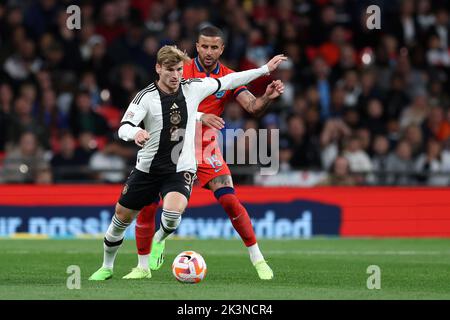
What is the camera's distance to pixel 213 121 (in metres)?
10.9

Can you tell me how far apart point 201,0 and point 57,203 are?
5972 mm

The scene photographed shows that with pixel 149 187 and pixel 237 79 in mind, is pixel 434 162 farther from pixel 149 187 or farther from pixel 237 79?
pixel 149 187

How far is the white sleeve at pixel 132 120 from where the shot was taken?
32.8ft

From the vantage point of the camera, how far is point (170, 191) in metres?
10.5

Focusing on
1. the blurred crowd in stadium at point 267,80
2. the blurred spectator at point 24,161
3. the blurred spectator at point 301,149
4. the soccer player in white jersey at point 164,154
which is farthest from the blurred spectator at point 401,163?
the soccer player in white jersey at point 164,154

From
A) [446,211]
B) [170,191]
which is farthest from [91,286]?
[446,211]

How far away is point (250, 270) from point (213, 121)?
6.68ft

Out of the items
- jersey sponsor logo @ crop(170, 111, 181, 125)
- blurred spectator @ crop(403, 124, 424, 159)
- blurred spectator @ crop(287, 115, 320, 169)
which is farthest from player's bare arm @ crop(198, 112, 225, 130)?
blurred spectator @ crop(403, 124, 424, 159)

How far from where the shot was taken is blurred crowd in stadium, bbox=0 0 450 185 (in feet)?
62.2

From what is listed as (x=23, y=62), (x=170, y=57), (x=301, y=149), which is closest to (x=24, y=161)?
(x=23, y=62)

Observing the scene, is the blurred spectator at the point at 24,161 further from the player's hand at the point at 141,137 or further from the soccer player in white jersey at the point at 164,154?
the player's hand at the point at 141,137

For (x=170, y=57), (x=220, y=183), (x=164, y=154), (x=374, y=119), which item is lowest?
(x=220, y=183)
